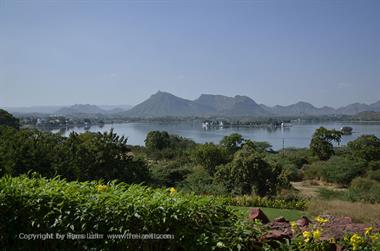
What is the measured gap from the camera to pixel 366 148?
3581cm

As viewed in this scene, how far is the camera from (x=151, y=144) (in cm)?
4556

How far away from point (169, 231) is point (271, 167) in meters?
16.0

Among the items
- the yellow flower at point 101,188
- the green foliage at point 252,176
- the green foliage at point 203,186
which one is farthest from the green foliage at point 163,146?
the yellow flower at point 101,188

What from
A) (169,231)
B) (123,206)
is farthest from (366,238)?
(123,206)

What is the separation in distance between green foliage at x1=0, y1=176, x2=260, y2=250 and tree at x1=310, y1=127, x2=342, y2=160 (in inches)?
1500

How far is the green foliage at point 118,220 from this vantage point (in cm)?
347

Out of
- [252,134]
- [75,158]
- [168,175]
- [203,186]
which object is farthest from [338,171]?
[252,134]

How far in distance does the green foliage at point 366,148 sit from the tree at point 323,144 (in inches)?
86.2

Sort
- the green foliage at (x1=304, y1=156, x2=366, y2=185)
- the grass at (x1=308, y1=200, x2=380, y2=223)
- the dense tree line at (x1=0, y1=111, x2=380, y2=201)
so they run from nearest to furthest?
the grass at (x1=308, y1=200, x2=380, y2=223) < the dense tree line at (x1=0, y1=111, x2=380, y2=201) < the green foliage at (x1=304, y1=156, x2=366, y2=185)

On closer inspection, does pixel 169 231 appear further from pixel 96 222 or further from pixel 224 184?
pixel 224 184

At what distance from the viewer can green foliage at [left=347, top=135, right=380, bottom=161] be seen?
35.1 meters

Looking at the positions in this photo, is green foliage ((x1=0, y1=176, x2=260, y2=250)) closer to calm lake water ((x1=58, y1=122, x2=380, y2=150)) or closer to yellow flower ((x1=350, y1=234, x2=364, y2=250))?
yellow flower ((x1=350, y1=234, x2=364, y2=250))

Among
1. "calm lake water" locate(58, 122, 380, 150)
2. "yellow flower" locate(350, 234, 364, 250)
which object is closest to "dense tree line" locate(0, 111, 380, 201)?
"yellow flower" locate(350, 234, 364, 250)

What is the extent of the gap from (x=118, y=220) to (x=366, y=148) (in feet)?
119
